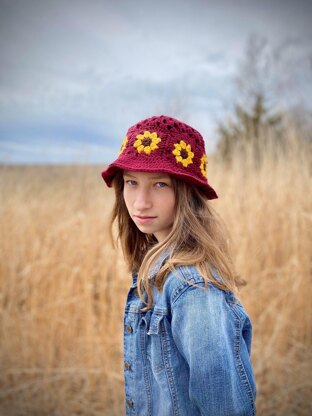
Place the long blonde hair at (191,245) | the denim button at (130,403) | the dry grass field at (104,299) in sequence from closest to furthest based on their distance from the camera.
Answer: the long blonde hair at (191,245)
the denim button at (130,403)
the dry grass field at (104,299)

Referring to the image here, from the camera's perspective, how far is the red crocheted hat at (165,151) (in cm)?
91

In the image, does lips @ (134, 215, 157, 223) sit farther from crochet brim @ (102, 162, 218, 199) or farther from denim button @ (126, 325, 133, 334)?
denim button @ (126, 325, 133, 334)

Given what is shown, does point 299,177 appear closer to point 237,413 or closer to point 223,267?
point 223,267

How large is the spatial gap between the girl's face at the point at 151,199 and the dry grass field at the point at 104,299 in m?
1.47

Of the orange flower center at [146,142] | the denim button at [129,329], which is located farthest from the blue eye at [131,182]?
the denim button at [129,329]

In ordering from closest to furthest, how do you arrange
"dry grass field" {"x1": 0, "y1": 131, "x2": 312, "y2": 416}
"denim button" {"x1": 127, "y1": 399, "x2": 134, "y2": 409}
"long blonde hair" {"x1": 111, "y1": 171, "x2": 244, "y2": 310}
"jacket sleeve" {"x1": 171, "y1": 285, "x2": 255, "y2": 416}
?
"jacket sleeve" {"x1": 171, "y1": 285, "x2": 255, "y2": 416} → "long blonde hair" {"x1": 111, "y1": 171, "x2": 244, "y2": 310} → "denim button" {"x1": 127, "y1": 399, "x2": 134, "y2": 409} → "dry grass field" {"x1": 0, "y1": 131, "x2": 312, "y2": 416}

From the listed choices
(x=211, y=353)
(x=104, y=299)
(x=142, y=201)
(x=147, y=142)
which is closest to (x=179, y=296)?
(x=211, y=353)

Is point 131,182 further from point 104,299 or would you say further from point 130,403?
point 104,299

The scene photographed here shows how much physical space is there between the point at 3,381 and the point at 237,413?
198 centimetres

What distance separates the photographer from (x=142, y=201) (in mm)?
936

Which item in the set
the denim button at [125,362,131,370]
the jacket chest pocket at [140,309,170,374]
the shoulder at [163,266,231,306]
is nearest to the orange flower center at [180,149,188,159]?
the shoulder at [163,266,231,306]

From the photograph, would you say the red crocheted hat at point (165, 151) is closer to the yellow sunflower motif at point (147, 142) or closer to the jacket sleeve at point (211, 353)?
the yellow sunflower motif at point (147, 142)

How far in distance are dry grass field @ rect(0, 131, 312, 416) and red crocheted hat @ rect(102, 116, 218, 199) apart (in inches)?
60.6

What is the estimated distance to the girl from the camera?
0.79 metres
